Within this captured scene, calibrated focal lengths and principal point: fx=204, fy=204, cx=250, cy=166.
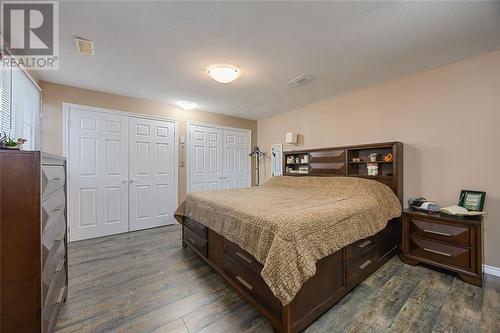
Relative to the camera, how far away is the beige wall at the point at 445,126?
7.45ft

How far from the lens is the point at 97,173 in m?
3.49

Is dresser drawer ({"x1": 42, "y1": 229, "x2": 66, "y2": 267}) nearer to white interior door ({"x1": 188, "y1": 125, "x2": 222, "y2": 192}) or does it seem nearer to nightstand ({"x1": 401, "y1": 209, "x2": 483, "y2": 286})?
white interior door ({"x1": 188, "y1": 125, "x2": 222, "y2": 192})

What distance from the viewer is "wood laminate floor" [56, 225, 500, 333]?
1541mm

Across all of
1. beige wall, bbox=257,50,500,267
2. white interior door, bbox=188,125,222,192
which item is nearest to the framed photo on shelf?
beige wall, bbox=257,50,500,267

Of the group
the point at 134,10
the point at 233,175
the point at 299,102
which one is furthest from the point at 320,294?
the point at 233,175

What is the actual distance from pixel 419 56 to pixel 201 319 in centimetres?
350

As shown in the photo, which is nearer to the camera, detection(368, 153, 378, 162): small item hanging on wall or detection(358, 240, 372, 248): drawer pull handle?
detection(358, 240, 372, 248): drawer pull handle

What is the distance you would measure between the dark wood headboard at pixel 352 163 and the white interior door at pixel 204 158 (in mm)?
1680

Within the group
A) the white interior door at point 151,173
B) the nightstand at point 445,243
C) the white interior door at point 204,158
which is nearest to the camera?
the nightstand at point 445,243

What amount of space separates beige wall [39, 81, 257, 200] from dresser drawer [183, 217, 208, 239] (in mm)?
1602

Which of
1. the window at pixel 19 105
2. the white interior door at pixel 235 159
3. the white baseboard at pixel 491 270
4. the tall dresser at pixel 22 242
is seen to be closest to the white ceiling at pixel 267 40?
the window at pixel 19 105

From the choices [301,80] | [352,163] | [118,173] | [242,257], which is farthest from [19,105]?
[352,163]

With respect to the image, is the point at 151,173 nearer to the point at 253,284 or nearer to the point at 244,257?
the point at 244,257

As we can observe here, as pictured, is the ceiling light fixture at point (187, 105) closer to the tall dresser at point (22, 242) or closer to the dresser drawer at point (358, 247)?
the tall dresser at point (22, 242)
